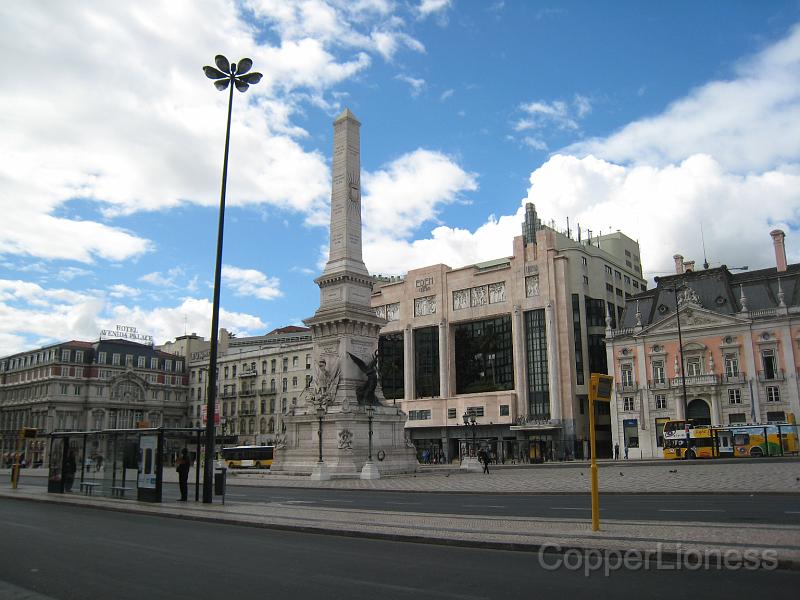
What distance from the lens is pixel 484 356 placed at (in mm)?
77812

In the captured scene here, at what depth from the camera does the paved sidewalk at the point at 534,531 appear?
10.0 m

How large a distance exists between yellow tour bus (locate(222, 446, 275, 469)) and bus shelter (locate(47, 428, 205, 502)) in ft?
110

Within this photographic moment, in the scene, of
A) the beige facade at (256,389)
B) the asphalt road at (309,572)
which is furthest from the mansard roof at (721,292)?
the asphalt road at (309,572)

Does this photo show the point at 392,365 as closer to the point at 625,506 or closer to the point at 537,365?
the point at 537,365

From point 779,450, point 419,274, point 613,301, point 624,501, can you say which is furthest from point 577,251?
point 624,501

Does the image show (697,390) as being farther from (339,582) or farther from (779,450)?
(339,582)

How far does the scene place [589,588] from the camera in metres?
8.14

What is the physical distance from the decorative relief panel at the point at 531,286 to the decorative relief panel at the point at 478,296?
5453 mm

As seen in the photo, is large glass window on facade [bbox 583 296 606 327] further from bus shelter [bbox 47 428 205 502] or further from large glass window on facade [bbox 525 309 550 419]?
bus shelter [bbox 47 428 205 502]

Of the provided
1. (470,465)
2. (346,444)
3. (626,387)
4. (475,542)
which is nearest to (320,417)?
(346,444)

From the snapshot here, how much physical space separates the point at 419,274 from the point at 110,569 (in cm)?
7461

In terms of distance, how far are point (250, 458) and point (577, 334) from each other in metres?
37.3

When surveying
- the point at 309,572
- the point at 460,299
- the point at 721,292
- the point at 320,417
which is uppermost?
the point at 460,299

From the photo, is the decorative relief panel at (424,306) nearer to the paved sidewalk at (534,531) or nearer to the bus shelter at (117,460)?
the bus shelter at (117,460)
